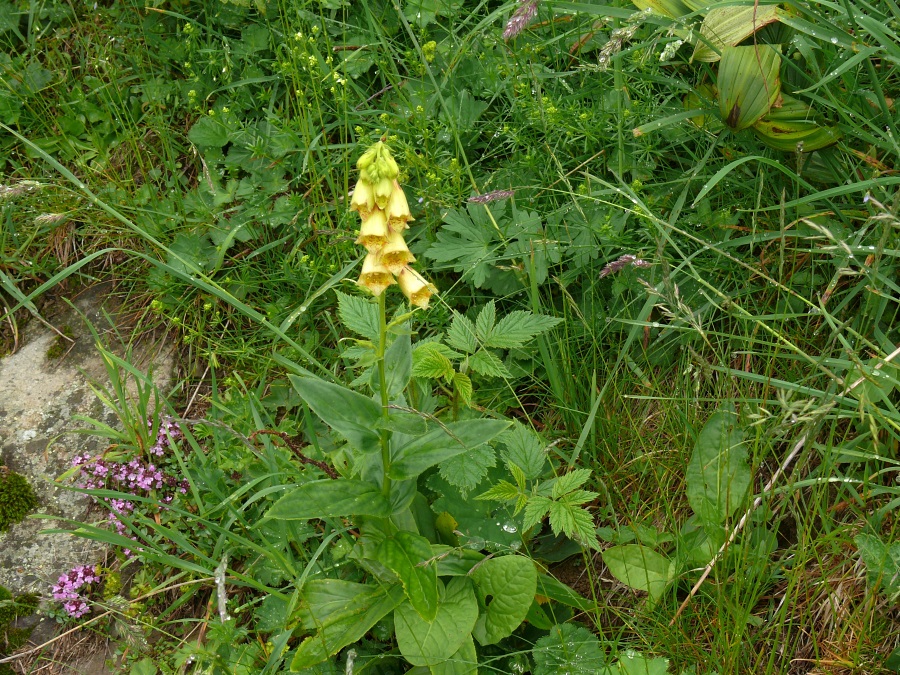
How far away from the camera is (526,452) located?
1.95 meters

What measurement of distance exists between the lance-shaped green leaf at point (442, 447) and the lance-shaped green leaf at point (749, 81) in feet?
3.79

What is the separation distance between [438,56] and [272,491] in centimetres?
174

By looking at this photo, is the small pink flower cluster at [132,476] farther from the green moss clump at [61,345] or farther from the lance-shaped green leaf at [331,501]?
the lance-shaped green leaf at [331,501]

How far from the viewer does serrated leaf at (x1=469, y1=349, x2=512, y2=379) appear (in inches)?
77.9

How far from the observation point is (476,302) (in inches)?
103

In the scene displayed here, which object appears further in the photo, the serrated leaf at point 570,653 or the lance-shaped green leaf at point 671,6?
the lance-shaped green leaf at point 671,6

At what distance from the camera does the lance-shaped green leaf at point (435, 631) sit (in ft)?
5.83

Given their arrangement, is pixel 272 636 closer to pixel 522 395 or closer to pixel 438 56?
pixel 522 395

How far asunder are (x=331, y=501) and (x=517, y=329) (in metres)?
0.64

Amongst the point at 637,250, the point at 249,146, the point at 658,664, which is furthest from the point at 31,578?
the point at 637,250

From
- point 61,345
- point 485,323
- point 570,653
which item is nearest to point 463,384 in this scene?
point 485,323

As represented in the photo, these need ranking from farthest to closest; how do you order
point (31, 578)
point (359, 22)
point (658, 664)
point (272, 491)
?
point (359, 22) → point (31, 578) → point (272, 491) → point (658, 664)

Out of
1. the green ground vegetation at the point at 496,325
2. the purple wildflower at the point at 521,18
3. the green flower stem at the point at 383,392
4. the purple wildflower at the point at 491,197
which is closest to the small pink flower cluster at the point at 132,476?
the green ground vegetation at the point at 496,325

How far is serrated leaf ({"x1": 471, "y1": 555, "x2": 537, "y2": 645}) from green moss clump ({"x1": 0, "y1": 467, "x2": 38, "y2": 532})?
5.21 ft
